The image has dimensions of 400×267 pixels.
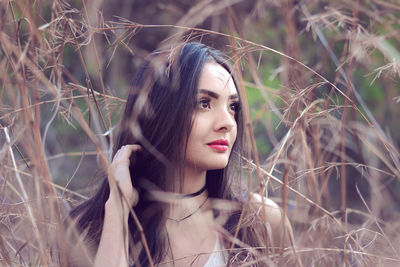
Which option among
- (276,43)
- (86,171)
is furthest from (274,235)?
(86,171)

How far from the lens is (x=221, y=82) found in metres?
1.04

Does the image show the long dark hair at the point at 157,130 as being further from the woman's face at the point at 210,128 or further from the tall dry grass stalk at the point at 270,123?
the tall dry grass stalk at the point at 270,123

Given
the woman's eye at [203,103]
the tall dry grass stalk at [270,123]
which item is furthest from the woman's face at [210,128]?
the tall dry grass stalk at [270,123]

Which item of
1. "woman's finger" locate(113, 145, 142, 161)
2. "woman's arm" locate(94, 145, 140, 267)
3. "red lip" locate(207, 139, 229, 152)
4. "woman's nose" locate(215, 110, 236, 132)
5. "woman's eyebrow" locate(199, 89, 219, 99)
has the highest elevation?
"woman's eyebrow" locate(199, 89, 219, 99)

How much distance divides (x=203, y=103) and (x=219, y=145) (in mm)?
96

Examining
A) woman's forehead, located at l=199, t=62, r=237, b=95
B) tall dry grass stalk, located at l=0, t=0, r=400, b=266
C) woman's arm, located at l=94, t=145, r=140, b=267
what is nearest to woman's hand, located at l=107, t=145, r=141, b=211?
woman's arm, located at l=94, t=145, r=140, b=267

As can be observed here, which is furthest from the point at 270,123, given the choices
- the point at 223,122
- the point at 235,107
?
the point at 235,107

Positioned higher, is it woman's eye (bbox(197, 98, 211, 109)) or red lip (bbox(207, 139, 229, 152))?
woman's eye (bbox(197, 98, 211, 109))

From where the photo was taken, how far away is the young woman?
1.01m

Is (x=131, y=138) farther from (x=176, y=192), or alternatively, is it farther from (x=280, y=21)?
(x=280, y=21)

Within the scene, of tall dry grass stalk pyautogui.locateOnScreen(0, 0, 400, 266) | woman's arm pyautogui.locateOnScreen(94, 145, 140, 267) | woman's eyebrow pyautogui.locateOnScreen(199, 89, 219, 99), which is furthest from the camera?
woman's eyebrow pyautogui.locateOnScreen(199, 89, 219, 99)

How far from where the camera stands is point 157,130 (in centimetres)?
105

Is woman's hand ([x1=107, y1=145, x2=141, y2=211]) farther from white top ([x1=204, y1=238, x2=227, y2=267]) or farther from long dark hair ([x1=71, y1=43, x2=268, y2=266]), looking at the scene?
white top ([x1=204, y1=238, x2=227, y2=267])

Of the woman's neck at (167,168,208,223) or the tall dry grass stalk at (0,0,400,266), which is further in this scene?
the woman's neck at (167,168,208,223)
